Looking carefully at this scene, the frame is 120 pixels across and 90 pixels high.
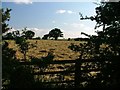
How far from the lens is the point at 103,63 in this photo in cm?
1016

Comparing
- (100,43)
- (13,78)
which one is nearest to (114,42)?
(100,43)

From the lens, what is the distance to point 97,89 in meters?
9.71

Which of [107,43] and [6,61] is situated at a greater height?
[107,43]

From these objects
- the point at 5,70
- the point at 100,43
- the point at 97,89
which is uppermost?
the point at 100,43

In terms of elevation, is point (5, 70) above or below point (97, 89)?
above

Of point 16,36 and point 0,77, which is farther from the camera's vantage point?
point 16,36

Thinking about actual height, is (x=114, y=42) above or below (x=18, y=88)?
above

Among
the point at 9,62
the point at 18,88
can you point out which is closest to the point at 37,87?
the point at 18,88

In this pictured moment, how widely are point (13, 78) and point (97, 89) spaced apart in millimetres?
3037

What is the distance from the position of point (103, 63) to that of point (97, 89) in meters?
1.02

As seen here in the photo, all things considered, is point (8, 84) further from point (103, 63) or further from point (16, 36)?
point (103, 63)

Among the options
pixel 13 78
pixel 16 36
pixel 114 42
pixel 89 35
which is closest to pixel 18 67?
pixel 13 78

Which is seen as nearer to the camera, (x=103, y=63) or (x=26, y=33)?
(x=103, y=63)

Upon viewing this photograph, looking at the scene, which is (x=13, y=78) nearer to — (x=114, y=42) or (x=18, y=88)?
(x=18, y=88)
